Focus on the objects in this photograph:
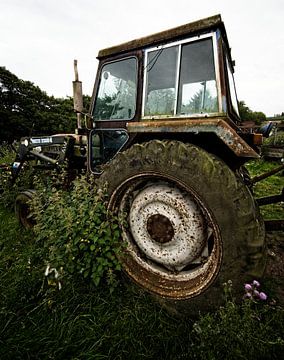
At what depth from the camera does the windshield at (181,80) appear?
2008 millimetres

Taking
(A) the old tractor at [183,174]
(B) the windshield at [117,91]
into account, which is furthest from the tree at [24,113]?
(A) the old tractor at [183,174]

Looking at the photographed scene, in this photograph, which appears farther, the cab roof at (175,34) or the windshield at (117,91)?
the windshield at (117,91)

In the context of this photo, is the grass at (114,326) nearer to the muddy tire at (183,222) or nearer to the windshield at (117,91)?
the muddy tire at (183,222)

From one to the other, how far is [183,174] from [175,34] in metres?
1.43

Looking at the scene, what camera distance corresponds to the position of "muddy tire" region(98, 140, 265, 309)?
1460mm

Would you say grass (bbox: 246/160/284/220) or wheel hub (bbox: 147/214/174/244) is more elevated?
wheel hub (bbox: 147/214/174/244)

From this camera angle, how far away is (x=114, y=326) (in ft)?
5.25

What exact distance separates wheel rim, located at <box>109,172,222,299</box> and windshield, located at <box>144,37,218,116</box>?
0.79 metres

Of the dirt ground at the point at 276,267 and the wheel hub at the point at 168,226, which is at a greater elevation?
the wheel hub at the point at 168,226

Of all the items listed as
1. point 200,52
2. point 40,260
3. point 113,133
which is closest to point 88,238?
point 40,260

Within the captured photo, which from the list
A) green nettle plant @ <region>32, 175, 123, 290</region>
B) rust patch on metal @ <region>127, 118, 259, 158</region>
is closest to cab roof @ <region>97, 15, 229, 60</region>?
rust patch on metal @ <region>127, 118, 259, 158</region>

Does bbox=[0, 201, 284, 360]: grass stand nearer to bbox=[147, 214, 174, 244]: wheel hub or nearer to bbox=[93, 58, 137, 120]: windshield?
bbox=[147, 214, 174, 244]: wheel hub

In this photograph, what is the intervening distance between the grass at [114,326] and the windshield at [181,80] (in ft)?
5.46

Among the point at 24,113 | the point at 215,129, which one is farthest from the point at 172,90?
the point at 24,113
